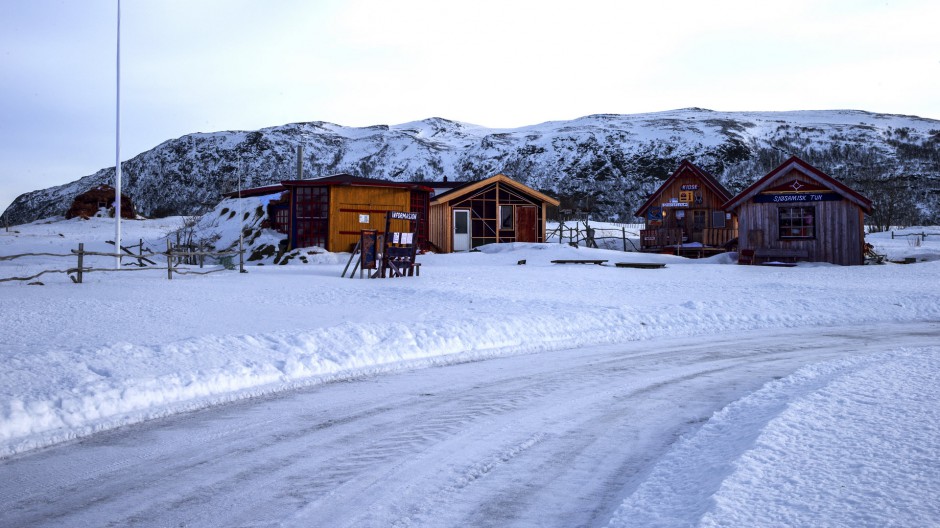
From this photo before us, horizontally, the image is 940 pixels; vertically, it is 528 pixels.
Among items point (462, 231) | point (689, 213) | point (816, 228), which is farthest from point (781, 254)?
point (462, 231)

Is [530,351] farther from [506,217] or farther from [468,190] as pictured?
[506,217]

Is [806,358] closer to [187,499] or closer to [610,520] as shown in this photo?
[610,520]

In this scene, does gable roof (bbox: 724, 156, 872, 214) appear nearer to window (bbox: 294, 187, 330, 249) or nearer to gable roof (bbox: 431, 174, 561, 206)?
gable roof (bbox: 431, 174, 561, 206)

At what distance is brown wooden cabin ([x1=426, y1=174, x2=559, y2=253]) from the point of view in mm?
39125

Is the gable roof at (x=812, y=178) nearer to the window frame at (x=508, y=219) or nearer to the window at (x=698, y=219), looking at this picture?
the window at (x=698, y=219)

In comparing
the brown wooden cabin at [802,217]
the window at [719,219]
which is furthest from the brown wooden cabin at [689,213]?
the brown wooden cabin at [802,217]

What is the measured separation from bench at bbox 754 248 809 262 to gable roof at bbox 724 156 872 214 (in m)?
2.56

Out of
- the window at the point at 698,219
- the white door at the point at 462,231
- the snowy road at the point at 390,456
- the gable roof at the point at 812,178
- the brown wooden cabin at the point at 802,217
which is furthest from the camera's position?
the window at the point at 698,219

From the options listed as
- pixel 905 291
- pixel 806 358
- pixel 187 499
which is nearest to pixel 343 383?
pixel 187 499

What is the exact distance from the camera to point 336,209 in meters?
32.8

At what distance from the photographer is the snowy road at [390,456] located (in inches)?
168

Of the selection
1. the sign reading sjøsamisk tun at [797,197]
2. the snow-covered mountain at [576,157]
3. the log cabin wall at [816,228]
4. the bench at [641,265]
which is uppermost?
→ the snow-covered mountain at [576,157]

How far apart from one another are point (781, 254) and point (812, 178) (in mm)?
3560

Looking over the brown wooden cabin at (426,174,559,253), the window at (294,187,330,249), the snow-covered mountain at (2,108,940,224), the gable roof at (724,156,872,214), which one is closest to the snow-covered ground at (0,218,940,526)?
the gable roof at (724,156,872,214)
